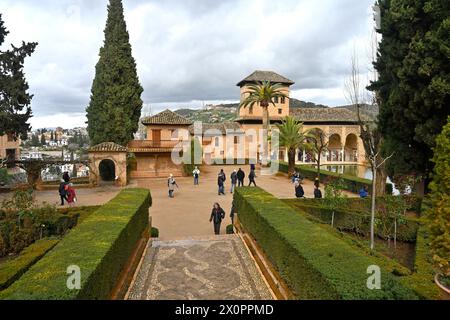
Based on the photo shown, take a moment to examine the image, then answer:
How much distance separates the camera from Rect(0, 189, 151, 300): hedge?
5.45 m

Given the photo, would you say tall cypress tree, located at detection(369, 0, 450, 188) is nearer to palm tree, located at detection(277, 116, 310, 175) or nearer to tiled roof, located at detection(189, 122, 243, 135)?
palm tree, located at detection(277, 116, 310, 175)

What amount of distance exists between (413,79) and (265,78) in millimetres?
37909

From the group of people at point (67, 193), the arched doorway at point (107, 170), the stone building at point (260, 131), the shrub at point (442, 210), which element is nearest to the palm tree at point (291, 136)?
the stone building at point (260, 131)

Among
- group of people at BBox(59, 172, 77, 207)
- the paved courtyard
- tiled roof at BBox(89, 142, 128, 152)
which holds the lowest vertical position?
the paved courtyard

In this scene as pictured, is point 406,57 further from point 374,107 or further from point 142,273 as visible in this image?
point 142,273

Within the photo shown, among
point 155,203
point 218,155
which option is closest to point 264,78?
point 218,155

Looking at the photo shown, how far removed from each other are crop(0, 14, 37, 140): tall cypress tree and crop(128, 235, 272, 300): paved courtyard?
17361 mm

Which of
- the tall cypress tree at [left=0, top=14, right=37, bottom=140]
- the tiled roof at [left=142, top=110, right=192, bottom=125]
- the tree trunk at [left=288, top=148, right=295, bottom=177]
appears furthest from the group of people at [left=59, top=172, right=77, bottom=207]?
the tree trunk at [left=288, top=148, right=295, bottom=177]

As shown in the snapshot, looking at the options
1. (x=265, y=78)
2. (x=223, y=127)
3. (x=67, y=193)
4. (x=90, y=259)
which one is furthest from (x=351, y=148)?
(x=90, y=259)

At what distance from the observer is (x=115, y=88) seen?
3203cm

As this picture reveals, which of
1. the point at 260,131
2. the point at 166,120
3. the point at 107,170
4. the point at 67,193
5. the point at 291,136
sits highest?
the point at 166,120

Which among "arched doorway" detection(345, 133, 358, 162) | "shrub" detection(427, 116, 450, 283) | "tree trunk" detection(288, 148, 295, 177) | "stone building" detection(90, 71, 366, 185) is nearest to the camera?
"shrub" detection(427, 116, 450, 283)

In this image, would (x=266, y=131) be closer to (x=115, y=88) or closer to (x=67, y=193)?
(x=115, y=88)

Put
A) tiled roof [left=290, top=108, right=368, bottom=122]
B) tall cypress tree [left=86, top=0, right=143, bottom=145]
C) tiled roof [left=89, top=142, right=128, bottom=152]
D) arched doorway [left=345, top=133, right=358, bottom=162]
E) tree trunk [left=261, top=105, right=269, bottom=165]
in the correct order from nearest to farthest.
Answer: tiled roof [left=89, top=142, right=128, bottom=152]
tall cypress tree [left=86, top=0, right=143, bottom=145]
tree trunk [left=261, top=105, right=269, bottom=165]
tiled roof [left=290, top=108, right=368, bottom=122]
arched doorway [left=345, top=133, right=358, bottom=162]
